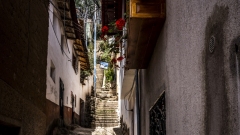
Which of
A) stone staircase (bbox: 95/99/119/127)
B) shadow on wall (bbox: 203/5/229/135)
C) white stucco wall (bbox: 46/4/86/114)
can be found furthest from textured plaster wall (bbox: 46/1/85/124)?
shadow on wall (bbox: 203/5/229/135)

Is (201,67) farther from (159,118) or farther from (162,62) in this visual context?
(159,118)

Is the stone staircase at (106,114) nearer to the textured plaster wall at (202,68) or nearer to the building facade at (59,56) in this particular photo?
the building facade at (59,56)

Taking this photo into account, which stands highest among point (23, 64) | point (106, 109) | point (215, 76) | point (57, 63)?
point (57, 63)

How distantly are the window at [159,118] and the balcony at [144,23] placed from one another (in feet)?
3.02

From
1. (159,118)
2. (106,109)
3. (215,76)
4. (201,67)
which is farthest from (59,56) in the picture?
(215,76)

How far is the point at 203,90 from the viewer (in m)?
2.46

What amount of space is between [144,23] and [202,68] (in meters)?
2.07

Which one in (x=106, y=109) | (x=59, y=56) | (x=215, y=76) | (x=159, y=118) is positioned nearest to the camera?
(x=215, y=76)

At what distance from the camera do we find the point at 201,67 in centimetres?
253

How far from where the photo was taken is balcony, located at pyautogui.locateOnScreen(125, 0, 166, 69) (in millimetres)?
4305

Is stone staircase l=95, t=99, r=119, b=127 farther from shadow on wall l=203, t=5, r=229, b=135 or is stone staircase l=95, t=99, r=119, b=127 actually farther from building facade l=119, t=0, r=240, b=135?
shadow on wall l=203, t=5, r=229, b=135

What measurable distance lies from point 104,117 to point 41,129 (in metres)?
15.3

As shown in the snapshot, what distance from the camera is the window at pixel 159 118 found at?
178 inches

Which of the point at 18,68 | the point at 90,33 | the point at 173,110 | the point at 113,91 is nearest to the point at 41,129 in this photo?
the point at 18,68
